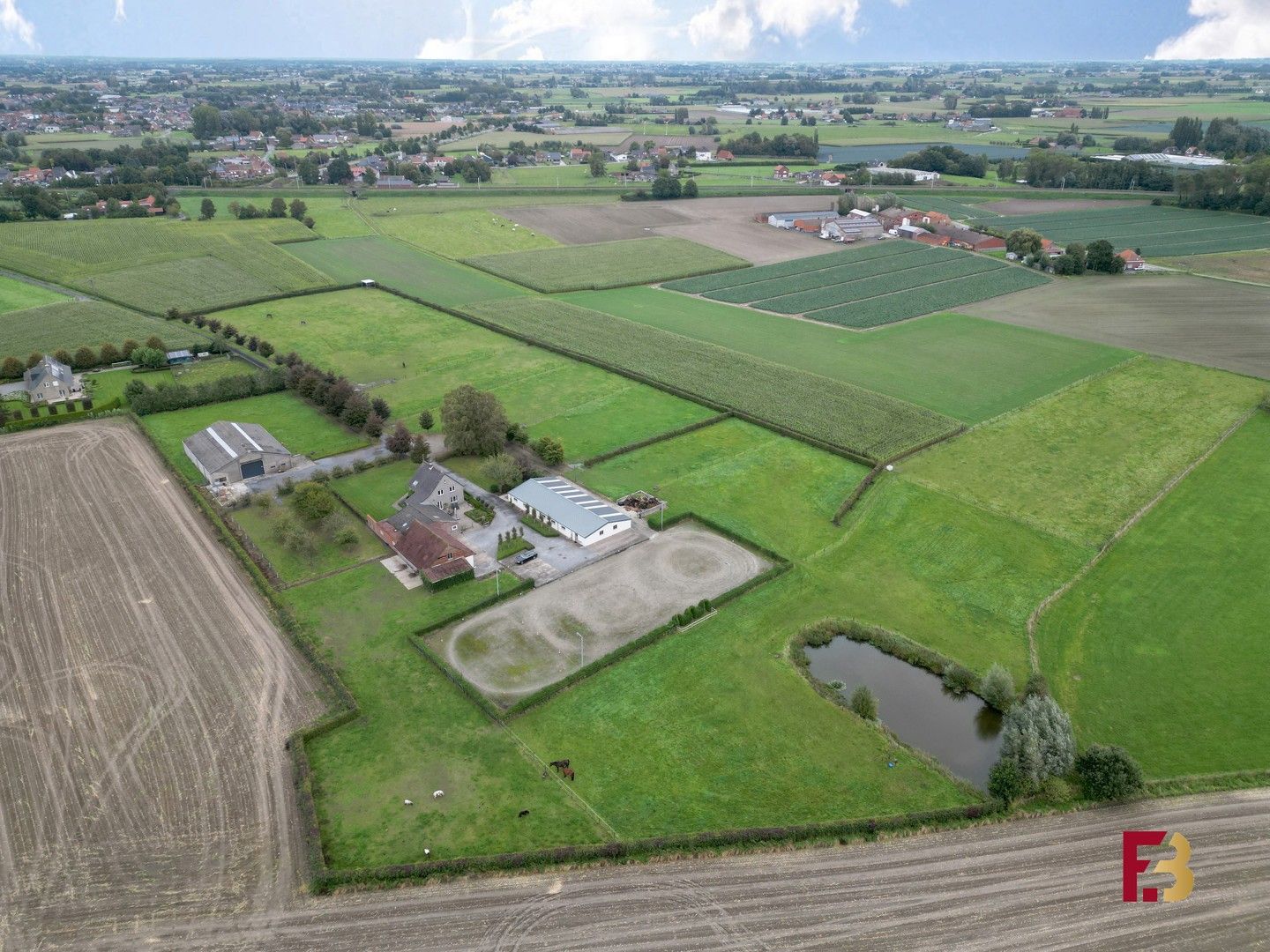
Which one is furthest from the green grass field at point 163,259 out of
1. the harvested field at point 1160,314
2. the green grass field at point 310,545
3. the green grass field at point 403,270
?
the harvested field at point 1160,314

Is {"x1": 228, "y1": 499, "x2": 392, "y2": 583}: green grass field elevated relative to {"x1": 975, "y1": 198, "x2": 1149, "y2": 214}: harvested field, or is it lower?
lower

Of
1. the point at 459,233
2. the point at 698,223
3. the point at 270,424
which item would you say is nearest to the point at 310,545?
the point at 270,424

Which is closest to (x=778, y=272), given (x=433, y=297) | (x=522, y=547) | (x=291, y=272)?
(x=433, y=297)

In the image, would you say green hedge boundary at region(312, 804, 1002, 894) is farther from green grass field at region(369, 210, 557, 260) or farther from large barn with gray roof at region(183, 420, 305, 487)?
green grass field at region(369, 210, 557, 260)

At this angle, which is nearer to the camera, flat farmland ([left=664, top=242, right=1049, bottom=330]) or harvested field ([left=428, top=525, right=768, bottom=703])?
harvested field ([left=428, top=525, right=768, bottom=703])

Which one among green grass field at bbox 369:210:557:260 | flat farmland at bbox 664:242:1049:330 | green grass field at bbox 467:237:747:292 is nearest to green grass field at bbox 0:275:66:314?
green grass field at bbox 369:210:557:260
